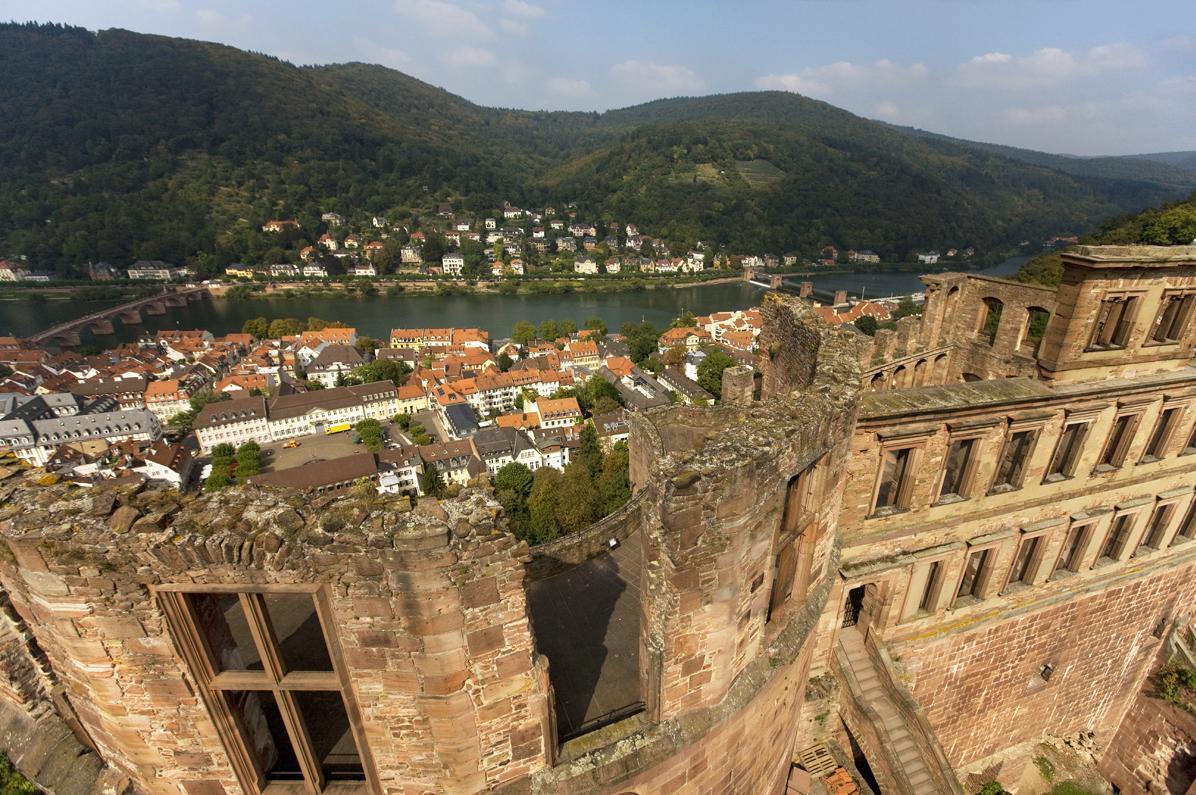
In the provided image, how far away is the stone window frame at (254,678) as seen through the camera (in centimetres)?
451

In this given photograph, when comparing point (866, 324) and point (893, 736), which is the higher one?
point (893, 736)

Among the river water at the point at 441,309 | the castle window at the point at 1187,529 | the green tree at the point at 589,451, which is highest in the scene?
the castle window at the point at 1187,529

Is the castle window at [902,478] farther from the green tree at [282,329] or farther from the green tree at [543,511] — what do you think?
the green tree at [282,329]

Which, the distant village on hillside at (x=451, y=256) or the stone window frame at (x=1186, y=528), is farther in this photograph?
the distant village on hillside at (x=451, y=256)

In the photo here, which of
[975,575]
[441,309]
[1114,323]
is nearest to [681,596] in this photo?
[975,575]

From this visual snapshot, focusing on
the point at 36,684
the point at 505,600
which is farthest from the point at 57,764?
the point at 505,600

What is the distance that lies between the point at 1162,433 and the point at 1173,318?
9.90 ft

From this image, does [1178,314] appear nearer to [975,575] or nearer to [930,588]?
[975,575]

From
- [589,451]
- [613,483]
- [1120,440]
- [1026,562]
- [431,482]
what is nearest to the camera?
[1120,440]

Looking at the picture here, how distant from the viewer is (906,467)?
11.0 m

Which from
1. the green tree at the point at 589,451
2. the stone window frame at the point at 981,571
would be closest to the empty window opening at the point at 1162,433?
the stone window frame at the point at 981,571

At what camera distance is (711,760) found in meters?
6.61

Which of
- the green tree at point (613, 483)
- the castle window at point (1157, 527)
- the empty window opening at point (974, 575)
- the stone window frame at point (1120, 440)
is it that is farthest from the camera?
the green tree at point (613, 483)

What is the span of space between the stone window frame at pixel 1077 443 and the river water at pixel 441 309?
9091 cm
